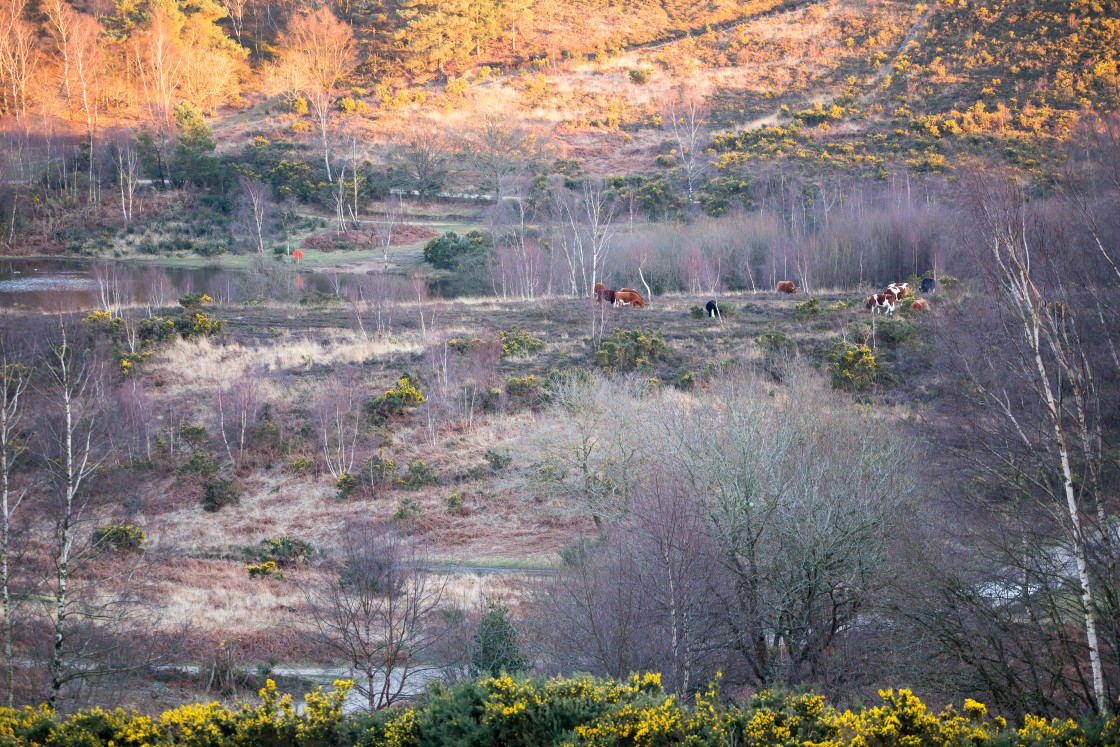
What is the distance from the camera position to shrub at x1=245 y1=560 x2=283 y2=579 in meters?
17.7

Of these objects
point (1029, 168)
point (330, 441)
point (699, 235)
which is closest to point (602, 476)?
point (330, 441)

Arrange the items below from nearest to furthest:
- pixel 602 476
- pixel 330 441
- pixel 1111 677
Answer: pixel 1111 677 → pixel 602 476 → pixel 330 441

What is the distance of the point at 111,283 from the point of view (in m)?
37.9

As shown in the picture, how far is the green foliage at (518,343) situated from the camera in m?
30.6

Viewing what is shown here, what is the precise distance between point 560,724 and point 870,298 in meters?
29.2

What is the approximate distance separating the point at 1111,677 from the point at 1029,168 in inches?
1832

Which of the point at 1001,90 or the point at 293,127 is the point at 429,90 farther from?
the point at 1001,90

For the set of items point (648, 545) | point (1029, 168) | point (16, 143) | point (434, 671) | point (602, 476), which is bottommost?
point (434, 671)

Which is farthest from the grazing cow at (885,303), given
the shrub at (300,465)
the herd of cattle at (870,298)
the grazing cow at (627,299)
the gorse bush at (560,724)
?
the gorse bush at (560,724)

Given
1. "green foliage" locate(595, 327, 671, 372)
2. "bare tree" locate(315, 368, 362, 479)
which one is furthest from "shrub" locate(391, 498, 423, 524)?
"green foliage" locate(595, 327, 671, 372)

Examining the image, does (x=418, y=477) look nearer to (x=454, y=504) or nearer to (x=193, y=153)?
(x=454, y=504)

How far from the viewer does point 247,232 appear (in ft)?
181

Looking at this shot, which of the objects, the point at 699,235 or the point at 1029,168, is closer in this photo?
the point at 699,235

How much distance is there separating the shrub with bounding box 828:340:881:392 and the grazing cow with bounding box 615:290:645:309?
11.1 meters
